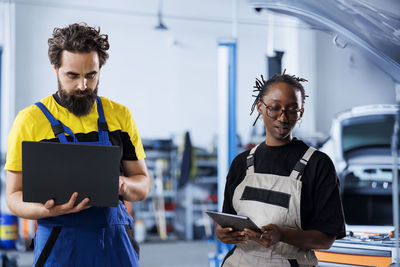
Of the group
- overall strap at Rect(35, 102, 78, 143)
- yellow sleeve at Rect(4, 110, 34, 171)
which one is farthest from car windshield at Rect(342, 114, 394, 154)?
yellow sleeve at Rect(4, 110, 34, 171)

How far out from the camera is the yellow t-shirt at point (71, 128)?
5.08ft

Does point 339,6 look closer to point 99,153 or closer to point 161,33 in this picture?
point 99,153

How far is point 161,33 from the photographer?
8883 millimetres

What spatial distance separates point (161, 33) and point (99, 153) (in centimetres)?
772

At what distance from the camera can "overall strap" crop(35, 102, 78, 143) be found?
5.11 feet

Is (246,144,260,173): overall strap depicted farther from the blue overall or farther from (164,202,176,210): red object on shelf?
(164,202,176,210): red object on shelf

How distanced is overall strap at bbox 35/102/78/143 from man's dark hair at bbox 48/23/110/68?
155 millimetres

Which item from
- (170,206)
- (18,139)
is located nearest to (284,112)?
(18,139)

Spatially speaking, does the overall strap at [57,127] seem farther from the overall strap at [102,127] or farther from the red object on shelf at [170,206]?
the red object on shelf at [170,206]

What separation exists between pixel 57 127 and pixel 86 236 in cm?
38

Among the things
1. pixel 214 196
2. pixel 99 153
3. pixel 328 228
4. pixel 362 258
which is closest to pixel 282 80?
pixel 328 228

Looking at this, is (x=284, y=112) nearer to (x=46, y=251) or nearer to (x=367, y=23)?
(x=367, y=23)

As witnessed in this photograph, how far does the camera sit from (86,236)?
5.08 ft

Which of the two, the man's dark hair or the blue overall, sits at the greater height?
the man's dark hair
